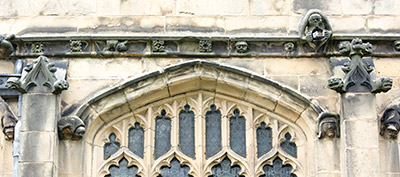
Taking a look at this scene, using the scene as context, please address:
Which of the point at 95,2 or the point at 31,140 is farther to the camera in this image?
the point at 95,2

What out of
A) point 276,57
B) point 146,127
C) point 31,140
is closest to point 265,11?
point 276,57

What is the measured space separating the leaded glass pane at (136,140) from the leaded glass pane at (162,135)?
19cm

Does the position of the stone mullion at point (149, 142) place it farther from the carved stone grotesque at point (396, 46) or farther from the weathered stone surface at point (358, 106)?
the carved stone grotesque at point (396, 46)

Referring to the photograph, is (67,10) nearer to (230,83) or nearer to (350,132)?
(230,83)

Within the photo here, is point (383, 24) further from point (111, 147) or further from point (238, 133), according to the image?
point (111, 147)

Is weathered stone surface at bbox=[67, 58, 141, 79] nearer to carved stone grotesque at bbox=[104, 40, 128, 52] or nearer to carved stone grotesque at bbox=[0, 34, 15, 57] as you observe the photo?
carved stone grotesque at bbox=[104, 40, 128, 52]

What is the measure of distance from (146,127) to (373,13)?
3368 mm

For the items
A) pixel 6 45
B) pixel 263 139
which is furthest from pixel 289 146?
pixel 6 45

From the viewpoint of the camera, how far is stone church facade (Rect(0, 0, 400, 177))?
16703 millimetres

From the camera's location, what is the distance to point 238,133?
17078mm

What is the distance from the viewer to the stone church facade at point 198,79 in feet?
54.8

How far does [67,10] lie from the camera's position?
1748 centimetres

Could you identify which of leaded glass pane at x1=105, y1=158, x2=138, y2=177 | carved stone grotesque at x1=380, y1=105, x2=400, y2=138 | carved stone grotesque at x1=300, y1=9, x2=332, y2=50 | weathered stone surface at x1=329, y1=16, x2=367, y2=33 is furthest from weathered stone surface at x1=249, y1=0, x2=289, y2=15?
leaded glass pane at x1=105, y1=158, x2=138, y2=177

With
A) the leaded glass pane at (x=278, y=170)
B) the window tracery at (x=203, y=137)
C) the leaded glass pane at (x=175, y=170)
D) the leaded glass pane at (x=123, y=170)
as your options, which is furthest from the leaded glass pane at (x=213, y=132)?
the leaded glass pane at (x=123, y=170)
